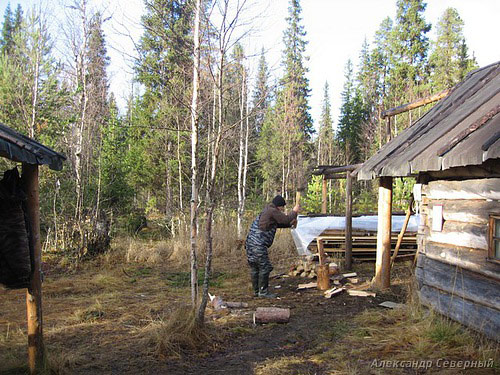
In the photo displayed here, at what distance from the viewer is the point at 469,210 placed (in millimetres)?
4906

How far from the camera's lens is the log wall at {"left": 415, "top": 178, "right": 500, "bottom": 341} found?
4.49 meters

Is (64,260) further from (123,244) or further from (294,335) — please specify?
(294,335)

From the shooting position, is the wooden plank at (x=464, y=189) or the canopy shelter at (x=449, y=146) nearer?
the canopy shelter at (x=449, y=146)

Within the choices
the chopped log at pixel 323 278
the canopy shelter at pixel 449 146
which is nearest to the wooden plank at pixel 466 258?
the canopy shelter at pixel 449 146

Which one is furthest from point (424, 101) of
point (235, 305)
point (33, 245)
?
point (33, 245)

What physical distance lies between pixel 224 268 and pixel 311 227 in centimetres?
272

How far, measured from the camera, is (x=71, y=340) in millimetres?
5250

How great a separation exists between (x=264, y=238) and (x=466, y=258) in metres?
3.67

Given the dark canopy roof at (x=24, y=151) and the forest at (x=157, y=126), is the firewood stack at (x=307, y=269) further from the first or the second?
the dark canopy roof at (x=24, y=151)

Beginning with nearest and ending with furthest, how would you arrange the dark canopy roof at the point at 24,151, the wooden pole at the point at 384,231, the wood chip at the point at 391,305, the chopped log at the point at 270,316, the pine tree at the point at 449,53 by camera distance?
the dark canopy roof at the point at 24,151
the chopped log at the point at 270,316
the wood chip at the point at 391,305
the wooden pole at the point at 384,231
the pine tree at the point at 449,53

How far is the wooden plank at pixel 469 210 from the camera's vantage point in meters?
4.59

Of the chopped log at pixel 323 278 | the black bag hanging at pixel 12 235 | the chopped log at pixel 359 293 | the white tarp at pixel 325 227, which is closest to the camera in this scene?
the black bag hanging at pixel 12 235

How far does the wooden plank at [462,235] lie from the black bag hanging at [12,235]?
495cm

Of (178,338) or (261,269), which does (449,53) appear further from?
(178,338)
